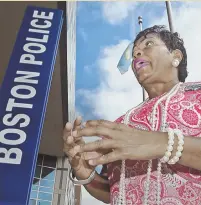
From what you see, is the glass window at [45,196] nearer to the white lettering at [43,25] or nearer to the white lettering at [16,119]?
the white lettering at [43,25]

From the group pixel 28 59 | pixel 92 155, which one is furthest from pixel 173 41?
pixel 28 59

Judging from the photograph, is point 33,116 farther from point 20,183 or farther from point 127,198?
point 127,198

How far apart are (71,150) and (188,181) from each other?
0.39 m

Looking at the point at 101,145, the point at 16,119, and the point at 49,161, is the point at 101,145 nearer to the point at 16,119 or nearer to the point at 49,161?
the point at 16,119

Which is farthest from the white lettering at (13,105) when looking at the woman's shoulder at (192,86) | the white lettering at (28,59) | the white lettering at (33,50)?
the woman's shoulder at (192,86)

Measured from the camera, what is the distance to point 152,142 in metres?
0.99

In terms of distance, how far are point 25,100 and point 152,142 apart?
1882 mm

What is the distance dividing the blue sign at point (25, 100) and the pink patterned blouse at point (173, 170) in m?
0.87

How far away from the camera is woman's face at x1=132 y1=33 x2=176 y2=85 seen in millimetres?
1505

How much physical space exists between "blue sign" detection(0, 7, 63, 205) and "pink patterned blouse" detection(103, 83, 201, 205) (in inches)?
34.4

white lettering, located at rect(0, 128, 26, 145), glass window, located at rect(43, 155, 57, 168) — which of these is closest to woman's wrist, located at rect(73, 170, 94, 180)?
white lettering, located at rect(0, 128, 26, 145)

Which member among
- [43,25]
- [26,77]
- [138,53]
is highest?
[43,25]

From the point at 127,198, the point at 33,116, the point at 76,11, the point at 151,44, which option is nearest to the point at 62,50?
the point at 76,11

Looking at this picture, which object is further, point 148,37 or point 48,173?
point 48,173
